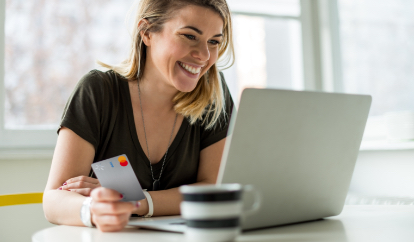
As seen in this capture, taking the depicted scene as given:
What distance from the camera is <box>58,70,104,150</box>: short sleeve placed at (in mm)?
1183

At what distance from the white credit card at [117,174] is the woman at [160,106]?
216mm

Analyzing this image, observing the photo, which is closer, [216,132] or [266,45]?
[216,132]

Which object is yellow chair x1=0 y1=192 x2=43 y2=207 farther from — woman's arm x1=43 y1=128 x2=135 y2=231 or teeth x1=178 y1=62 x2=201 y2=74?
teeth x1=178 y1=62 x2=201 y2=74

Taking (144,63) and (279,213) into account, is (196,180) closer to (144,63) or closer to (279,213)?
(144,63)

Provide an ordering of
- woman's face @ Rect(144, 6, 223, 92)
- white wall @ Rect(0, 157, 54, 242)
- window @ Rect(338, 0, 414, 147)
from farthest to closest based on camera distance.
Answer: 1. window @ Rect(338, 0, 414, 147)
2. white wall @ Rect(0, 157, 54, 242)
3. woman's face @ Rect(144, 6, 223, 92)

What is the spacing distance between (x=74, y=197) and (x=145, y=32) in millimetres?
714

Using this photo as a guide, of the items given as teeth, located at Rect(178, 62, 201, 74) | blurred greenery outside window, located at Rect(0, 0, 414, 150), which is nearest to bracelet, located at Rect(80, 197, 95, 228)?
teeth, located at Rect(178, 62, 201, 74)

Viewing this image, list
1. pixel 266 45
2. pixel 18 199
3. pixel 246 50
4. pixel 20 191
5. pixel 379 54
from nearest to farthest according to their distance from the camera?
pixel 18 199 < pixel 20 191 < pixel 379 54 < pixel 246 50 < pixel 266 45

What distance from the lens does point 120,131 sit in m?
1.34

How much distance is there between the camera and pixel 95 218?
764 mm

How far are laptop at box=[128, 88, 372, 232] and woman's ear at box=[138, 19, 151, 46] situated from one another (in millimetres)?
822

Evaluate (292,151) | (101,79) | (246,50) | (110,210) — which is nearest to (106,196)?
(110,210)

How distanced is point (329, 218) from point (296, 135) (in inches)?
12.4

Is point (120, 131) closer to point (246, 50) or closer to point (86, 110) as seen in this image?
point (86, 110)
